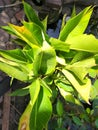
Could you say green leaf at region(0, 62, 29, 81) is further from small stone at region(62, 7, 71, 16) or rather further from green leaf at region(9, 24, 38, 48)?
small stone at region(62, 7, 71, 16)

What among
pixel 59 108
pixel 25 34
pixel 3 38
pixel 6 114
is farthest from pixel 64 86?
pixel 3 38

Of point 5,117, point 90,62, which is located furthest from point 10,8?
point 90,62

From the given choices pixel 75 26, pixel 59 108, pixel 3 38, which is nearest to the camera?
pixel 75 26

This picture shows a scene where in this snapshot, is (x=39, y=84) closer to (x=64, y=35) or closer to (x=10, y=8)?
(x=64, y=35)

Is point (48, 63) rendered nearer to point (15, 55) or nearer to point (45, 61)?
point (45, 61)

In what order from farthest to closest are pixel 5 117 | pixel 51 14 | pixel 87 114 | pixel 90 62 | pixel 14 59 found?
pixel 51 14 < pixel 5 117 < pixel 87 114 < pixel 14 59 < pixel 90 62

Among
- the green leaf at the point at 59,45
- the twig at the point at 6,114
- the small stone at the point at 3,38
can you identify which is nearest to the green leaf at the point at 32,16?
the green leaf at the point at 59,45

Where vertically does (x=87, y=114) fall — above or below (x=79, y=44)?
below
